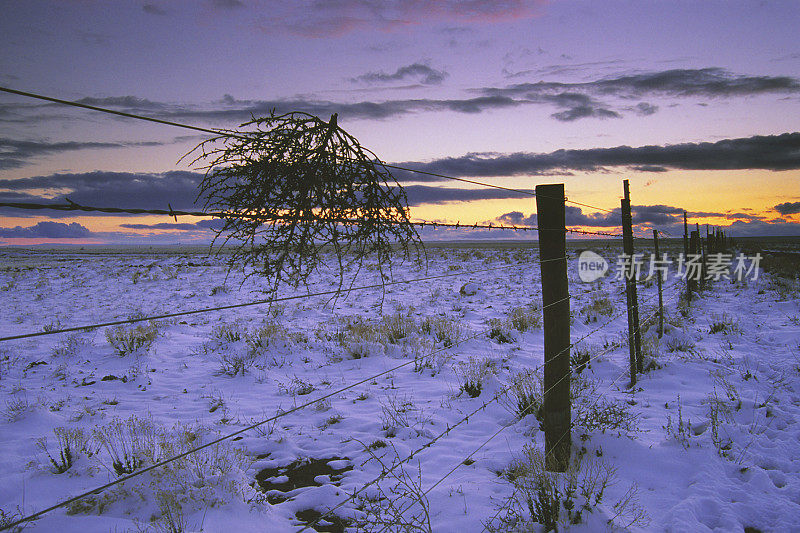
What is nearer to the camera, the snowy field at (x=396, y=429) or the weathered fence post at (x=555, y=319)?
the snowy field at (x=396, y=429)

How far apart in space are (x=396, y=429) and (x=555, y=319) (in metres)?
2.33

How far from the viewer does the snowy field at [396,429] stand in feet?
10.9

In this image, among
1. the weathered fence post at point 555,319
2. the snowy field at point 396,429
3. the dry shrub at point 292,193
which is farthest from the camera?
the weathered fence post at point 555,319

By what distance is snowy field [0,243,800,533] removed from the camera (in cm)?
332

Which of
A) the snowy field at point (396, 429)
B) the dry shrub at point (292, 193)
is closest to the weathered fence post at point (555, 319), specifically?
the snowy field at point (396, 429)

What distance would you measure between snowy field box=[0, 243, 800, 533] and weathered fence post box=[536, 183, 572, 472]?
0.66 ft

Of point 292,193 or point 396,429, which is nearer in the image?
point 292,193

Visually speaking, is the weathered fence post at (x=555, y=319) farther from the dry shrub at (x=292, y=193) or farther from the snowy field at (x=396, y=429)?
the dry shrub at (x=292, y=193)

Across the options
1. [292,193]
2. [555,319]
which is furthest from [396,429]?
[292,193]

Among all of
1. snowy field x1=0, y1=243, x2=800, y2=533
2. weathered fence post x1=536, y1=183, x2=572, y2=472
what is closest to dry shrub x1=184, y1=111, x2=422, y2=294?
snowy field x1=0, y1=243, x2=800, y2=533

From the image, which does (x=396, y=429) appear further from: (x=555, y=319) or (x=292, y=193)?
(x=292, y=193)

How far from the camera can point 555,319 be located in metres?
3.66

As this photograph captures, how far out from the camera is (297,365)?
299 inches

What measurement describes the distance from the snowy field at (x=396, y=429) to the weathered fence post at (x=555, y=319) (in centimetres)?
20
